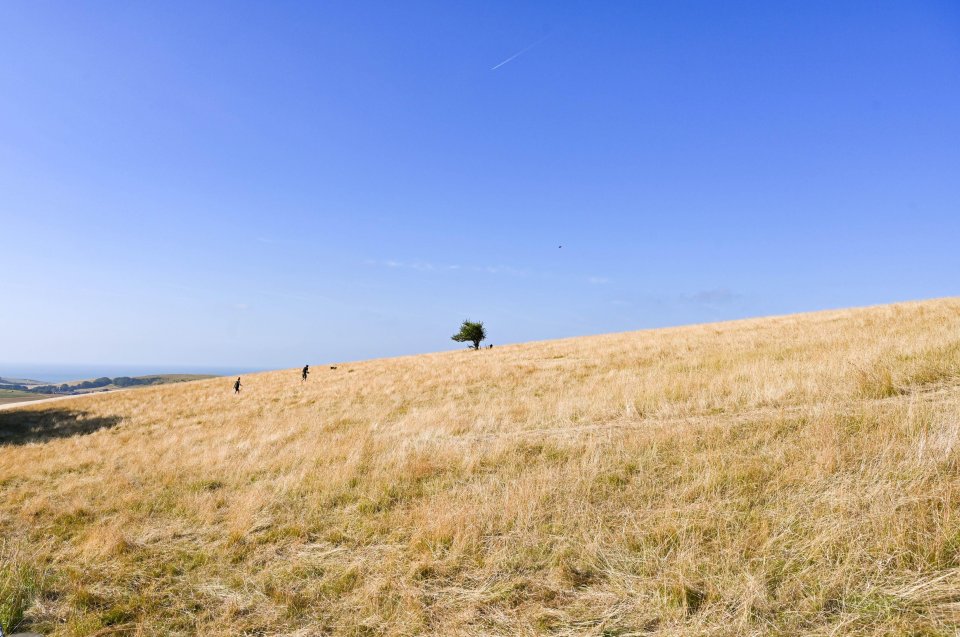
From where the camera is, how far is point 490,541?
16.2 ft

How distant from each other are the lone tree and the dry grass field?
40.3m

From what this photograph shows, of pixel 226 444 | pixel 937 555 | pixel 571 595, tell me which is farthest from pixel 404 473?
pixel 226 444

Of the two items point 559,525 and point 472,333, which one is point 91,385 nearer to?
point 472,333

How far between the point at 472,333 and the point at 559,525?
4641cm

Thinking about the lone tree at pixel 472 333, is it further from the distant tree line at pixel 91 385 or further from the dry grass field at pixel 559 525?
the distant tree line at pixel 91 385

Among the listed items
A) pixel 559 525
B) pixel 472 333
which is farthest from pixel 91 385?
pixel 559 525

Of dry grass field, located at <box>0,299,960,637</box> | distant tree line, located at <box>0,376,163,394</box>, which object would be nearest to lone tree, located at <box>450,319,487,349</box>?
dry grass field, located at <box>0,299,960,637</box>

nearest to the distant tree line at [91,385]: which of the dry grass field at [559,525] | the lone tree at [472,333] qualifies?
the lone tree at [472,333]

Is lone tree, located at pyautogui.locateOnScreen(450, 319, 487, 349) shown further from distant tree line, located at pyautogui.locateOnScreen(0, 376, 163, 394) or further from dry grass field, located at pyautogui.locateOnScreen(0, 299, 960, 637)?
distant tree line, located at pyautogui.locateOnScreen(0, 376, 163, 394)

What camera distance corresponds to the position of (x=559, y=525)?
5.04m

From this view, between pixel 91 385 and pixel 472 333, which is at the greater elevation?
pixel 472 333

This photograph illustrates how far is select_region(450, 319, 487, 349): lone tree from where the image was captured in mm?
51344

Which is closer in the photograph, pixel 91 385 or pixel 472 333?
pixel 472 333

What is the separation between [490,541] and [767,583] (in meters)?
2.73
